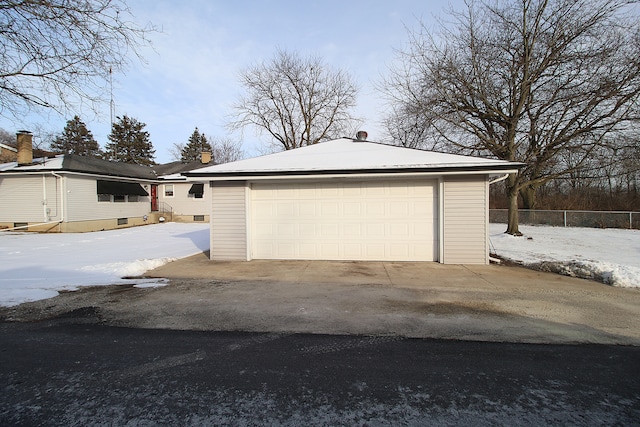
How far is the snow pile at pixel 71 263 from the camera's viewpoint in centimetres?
604

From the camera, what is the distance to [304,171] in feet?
27.5

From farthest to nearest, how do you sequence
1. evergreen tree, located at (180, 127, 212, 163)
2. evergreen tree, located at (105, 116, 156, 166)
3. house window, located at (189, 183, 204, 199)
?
evergreen tree, located at (180, 127, 212, 163) < evergreen tree, located at (105, 116, 156, 166) < house window, located at (189, 183, 204, 199)

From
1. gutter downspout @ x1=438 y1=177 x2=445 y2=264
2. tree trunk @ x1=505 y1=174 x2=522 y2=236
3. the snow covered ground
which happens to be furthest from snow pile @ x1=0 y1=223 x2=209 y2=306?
tree trunk @ x1=505 y1=174 x2=522 y2=236

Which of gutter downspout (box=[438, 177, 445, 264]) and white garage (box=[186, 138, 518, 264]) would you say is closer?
white garage (box=[186, 138, 518, 264])

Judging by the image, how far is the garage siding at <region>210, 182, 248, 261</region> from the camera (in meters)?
9.00

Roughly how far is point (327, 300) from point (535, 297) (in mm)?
3687

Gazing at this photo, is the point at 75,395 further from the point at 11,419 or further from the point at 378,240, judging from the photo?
the point at 378,240

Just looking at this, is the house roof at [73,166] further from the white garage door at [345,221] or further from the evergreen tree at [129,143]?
the evergreen tree at [129,143]

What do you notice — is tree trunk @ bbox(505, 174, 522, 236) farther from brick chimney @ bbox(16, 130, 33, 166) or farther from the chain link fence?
brick chimney @ bbox(16, 130, 33, 166)

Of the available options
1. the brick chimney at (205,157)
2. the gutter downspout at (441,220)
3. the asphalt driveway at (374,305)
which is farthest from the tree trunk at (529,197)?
the brick chimney at (205,157)

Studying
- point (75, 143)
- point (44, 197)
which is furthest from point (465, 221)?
point (75, 143)

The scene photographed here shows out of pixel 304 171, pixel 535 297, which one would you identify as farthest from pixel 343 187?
pixel 535 297

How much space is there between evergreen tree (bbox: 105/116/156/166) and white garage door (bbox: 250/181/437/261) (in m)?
41.9

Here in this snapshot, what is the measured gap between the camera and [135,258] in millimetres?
9008
